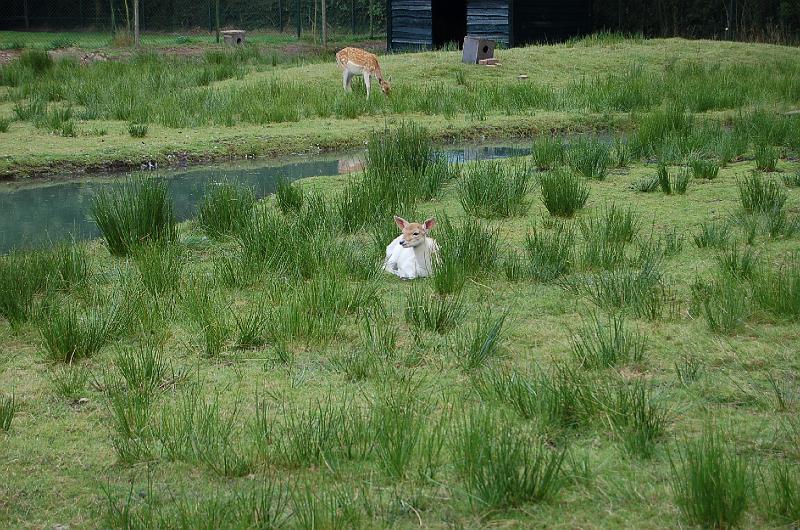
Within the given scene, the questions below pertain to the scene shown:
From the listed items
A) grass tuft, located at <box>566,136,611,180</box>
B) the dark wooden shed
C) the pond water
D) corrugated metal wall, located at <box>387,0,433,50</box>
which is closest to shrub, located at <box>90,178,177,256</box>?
the pond water

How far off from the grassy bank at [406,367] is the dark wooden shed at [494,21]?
618 inches

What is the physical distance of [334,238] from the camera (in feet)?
23.3

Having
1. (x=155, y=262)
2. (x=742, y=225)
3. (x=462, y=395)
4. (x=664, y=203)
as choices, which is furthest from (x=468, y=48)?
(x=462, y=395)

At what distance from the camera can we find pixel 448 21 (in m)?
26.4

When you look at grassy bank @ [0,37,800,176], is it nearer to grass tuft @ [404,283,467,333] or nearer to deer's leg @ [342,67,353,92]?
deer's leg @ [342,67,353,92]

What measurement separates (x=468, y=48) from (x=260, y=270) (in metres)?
11.6

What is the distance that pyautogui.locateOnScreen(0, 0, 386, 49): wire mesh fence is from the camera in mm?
31484

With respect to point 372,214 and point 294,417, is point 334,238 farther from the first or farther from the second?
point 294,417

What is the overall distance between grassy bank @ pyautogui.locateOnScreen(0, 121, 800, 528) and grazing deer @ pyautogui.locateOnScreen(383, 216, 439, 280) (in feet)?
0.34

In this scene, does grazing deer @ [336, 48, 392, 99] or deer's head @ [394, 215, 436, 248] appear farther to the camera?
grazing deer @ [336, 48, 392, 99]

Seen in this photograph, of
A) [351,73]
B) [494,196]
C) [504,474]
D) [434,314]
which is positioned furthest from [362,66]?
[504,474]

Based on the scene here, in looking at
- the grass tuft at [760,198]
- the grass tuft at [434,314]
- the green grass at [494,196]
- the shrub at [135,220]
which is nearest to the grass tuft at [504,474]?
the grass tuft at [434,314]

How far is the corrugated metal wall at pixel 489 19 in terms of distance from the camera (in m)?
23.1

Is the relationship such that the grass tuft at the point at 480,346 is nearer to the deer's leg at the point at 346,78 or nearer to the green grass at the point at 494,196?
the green grass at the point at 494,196
